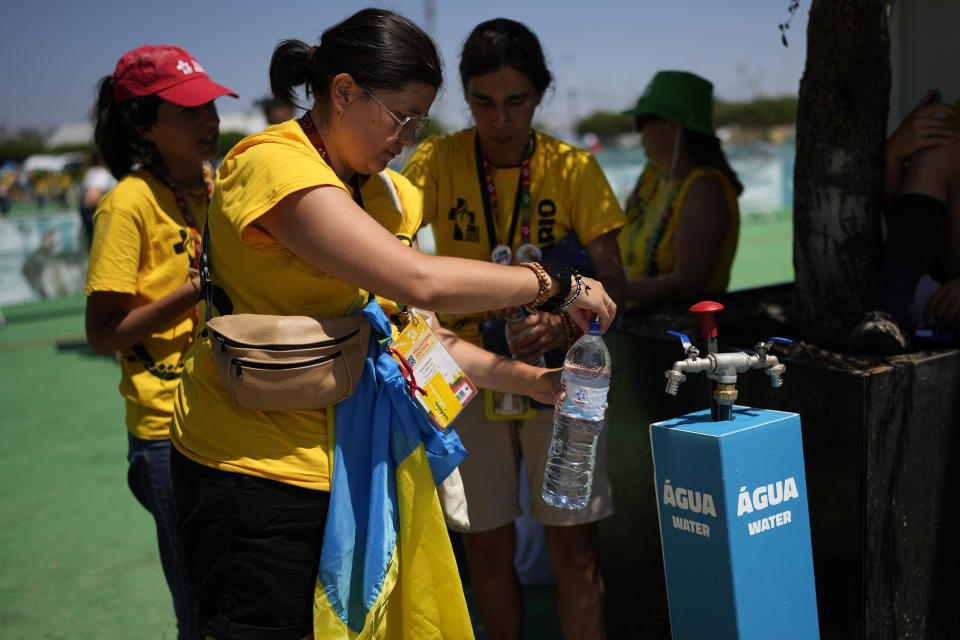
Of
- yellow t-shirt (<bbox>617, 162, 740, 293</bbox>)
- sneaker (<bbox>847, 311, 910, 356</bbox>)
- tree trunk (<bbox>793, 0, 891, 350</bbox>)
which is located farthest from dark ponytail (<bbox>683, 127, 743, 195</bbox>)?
sneaker (<bbox>847, 311, 910, 356</bbox>)

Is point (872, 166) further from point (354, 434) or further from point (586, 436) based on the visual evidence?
point (354, 434)

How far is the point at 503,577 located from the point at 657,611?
1.95 ft

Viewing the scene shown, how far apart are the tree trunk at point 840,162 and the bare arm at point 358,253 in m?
1.86

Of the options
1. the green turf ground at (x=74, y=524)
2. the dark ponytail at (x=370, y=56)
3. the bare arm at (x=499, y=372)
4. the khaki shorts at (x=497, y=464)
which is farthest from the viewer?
the green turf ground at (x=74, y=524)

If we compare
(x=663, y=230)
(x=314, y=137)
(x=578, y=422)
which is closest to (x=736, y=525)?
(x=578, y=422)

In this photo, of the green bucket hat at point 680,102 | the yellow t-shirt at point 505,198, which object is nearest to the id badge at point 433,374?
the yellow t-shirt at point 505,198

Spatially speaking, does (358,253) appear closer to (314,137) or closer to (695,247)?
(314,137)

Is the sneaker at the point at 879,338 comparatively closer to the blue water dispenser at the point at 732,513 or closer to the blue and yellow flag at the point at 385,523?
the blue water dispenser at the point at 732,513

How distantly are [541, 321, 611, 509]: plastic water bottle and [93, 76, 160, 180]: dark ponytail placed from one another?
163 cm

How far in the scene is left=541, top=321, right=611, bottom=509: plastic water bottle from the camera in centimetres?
205

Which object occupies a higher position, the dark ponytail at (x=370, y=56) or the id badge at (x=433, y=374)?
the dark ponytail at (x=370, y=56)

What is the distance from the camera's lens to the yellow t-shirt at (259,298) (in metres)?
1.75

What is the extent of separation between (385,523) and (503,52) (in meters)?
1.62

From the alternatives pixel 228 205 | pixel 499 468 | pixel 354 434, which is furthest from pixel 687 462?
pixel 228 205
